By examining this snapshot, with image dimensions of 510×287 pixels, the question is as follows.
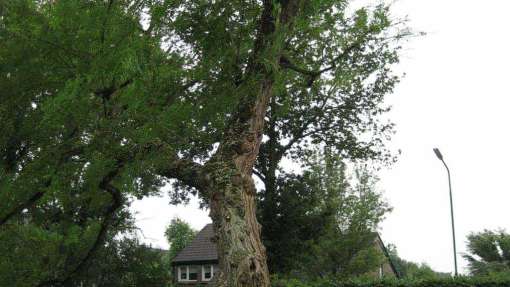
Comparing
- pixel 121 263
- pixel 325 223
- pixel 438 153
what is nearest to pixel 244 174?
pixel 121 263

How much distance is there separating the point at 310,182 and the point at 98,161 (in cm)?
1777

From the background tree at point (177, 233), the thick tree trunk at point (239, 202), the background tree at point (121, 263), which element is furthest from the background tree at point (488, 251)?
the background tree at point (177, 233)

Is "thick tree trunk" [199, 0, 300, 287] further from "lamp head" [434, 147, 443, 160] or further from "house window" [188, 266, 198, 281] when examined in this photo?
"house window" [188, 266, 198, 281]

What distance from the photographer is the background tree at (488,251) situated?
71.0 ft

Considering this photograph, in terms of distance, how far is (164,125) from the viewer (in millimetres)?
3900

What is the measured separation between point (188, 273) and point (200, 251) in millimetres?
2011

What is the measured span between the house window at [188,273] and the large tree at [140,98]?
34989 mm

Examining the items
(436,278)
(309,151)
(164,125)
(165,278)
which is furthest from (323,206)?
(164,125)

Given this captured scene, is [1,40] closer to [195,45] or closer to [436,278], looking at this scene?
[195,45]

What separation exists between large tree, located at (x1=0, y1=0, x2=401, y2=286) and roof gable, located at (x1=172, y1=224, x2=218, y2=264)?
33.7m

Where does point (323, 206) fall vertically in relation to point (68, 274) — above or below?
above

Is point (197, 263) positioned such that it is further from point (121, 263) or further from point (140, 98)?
point (140, 98)

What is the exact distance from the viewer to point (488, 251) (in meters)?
22.2

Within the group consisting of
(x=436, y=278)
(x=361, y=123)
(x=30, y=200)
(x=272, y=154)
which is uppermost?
(x=361, y=123)
